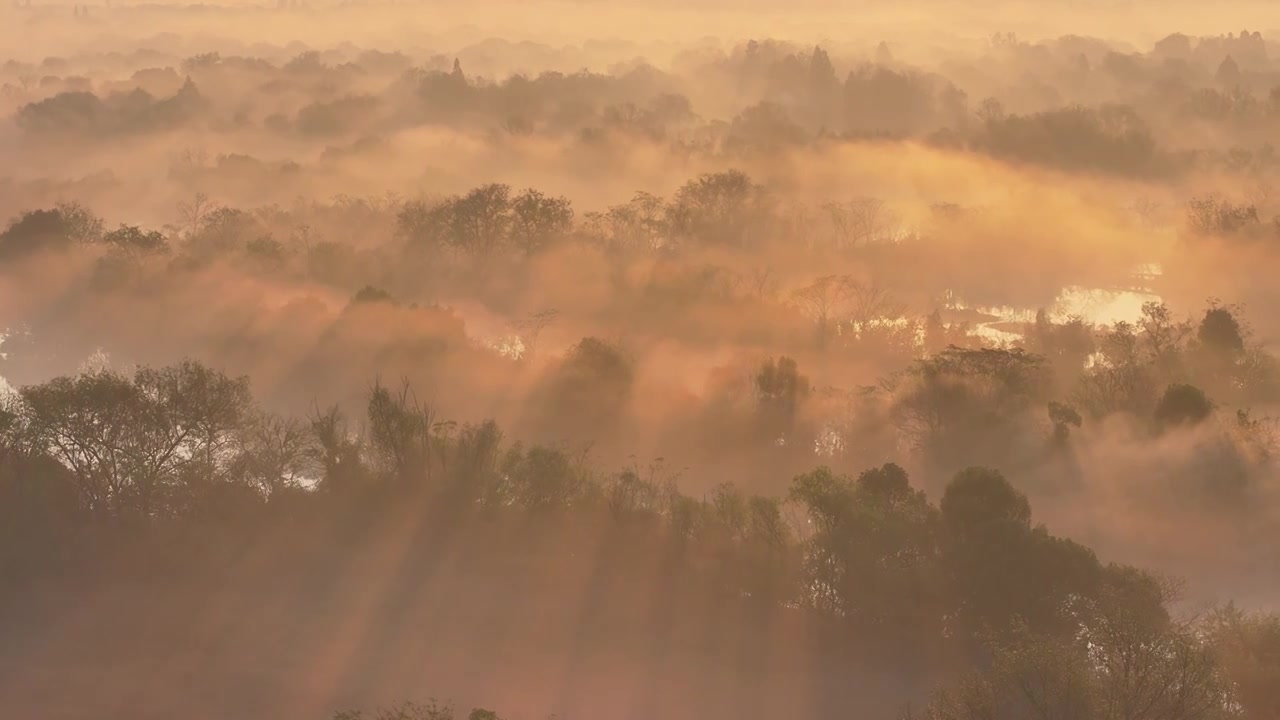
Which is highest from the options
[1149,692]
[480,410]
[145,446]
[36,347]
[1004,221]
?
[1004,221]

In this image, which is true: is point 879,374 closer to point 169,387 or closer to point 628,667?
point 628,667

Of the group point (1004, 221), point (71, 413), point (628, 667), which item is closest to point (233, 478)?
point (71, 413)

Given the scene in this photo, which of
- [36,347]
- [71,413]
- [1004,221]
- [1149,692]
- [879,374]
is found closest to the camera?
[1149,692]

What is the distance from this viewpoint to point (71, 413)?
51.0 m

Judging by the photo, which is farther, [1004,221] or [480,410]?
→ [1004,221]

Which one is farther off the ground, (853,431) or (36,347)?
(36,347)

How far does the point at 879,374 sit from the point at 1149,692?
5343 centimetres

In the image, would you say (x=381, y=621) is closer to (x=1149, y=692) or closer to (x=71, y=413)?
(x=71, y=413)

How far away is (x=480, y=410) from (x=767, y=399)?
18.1 meters

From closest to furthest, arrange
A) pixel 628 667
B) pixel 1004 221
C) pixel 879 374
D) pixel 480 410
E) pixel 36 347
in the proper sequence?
pixel 628 667 < pixel 480 410 < pixel 879 374 < pixel 36 347 < pixel 1004 221

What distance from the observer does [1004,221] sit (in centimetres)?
14100

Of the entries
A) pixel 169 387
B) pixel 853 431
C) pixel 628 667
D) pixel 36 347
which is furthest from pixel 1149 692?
pixel 36 347

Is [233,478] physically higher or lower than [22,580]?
higher

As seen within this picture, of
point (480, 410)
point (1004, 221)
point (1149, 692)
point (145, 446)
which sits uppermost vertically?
point (1004, 221)
